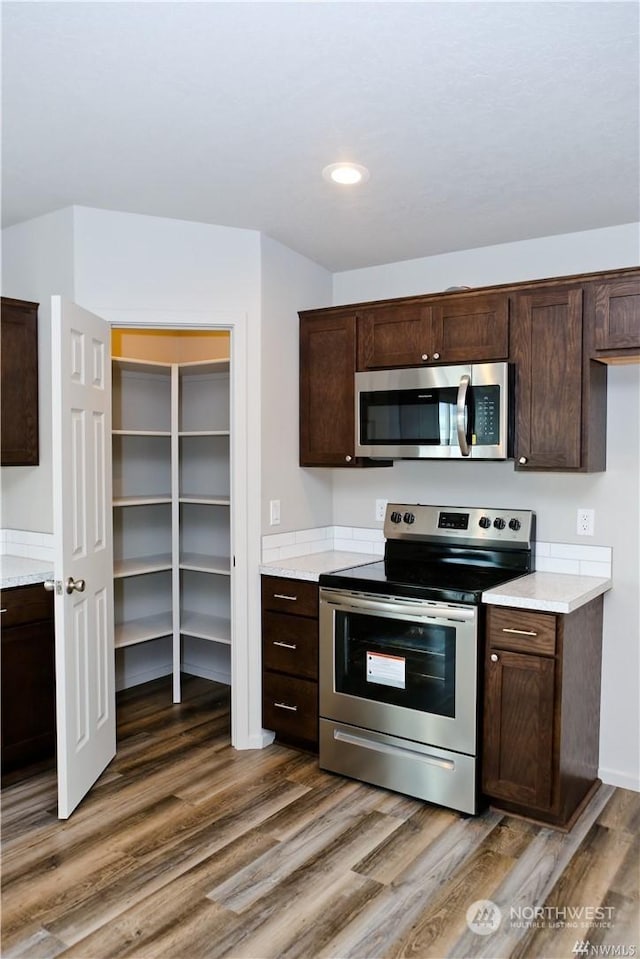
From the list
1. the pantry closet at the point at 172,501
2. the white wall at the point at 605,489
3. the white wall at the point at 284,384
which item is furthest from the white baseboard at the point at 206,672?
the white wall at the point at 605,489

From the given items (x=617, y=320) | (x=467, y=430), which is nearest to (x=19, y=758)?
(x=467, y=430)

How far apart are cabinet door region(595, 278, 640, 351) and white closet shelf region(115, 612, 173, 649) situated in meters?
2.79

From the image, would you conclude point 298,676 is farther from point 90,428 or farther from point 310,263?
point 310,263

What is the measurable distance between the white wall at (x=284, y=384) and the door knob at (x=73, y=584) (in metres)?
0.98

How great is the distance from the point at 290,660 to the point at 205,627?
96 cm

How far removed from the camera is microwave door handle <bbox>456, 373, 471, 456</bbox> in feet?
10.1

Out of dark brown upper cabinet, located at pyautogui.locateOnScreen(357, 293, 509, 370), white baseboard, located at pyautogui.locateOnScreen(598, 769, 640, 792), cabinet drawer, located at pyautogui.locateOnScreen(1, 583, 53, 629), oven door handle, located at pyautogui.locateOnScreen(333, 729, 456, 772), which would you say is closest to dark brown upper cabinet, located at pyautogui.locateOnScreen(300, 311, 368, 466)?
dark brown upper cabinet, located at pyautogui.locateOnScreen(357, 293, 509, 370)

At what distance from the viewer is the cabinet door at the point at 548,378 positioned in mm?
2895

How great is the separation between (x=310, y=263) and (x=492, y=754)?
102 inches

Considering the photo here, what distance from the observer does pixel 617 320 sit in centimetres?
→ 279

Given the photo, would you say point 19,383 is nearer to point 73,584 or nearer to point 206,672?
point 73,584

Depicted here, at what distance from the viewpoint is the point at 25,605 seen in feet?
10.1

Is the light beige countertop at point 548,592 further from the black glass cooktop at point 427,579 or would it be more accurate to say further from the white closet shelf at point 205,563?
the white closet shelf at point 205,563

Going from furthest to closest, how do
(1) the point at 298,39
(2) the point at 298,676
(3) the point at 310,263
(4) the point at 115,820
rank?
(3) the point at 310,263 → (2) the point at 298,676 → (4) the point at 115,820 → (1) the point at 298,39
